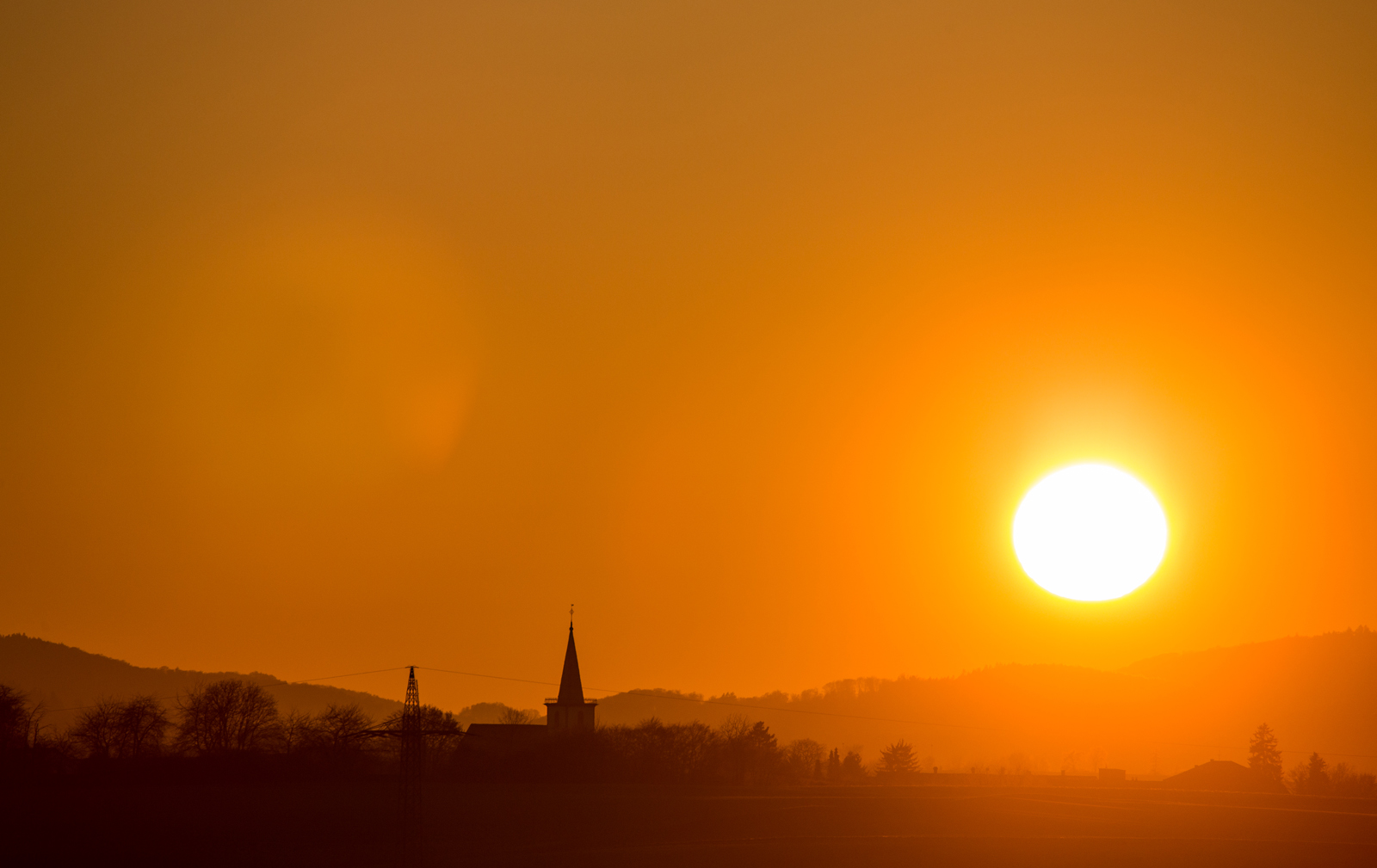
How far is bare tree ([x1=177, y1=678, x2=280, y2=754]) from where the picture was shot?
109 meters

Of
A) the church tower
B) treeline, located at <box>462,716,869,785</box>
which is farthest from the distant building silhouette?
the church tower

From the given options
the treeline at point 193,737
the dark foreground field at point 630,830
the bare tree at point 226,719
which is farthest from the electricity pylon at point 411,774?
the bare tree at point 226,719

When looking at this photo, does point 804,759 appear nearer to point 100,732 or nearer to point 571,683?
point 571,683

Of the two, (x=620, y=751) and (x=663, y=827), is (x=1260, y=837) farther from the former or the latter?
(x=620, y=751)

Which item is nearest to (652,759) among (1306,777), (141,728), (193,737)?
(193,737)

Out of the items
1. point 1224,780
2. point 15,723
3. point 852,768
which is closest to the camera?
point 15,723

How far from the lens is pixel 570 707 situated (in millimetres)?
149250

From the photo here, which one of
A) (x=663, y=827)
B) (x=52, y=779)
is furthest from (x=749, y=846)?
(x=52, y=779)

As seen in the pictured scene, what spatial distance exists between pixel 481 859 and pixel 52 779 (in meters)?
35.3

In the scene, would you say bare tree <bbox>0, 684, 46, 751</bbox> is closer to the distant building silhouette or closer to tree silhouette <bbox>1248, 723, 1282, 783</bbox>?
the distant building silhouette

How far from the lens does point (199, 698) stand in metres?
118

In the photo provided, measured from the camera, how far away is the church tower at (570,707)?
14800 centimetres

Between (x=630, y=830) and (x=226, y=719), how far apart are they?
4423 cm

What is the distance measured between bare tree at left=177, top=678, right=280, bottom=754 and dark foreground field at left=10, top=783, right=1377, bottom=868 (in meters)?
18.1
